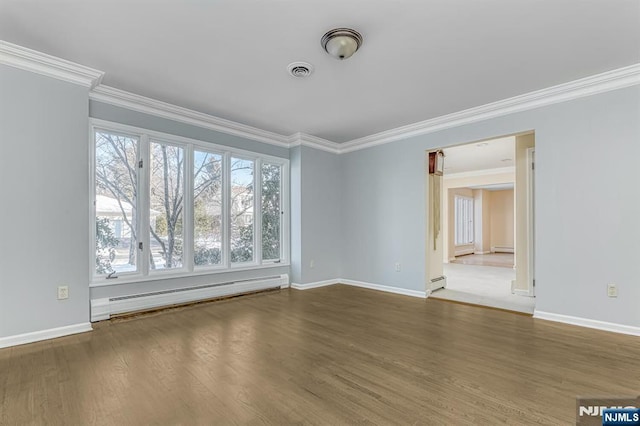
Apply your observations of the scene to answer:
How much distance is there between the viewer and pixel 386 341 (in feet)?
9.11

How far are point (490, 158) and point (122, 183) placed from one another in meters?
7.46

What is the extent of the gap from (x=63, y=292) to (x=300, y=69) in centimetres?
313

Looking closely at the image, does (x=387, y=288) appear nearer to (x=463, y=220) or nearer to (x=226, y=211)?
(x=226, y=211)

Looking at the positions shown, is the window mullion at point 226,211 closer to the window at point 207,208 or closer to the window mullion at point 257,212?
the window at point 207,208

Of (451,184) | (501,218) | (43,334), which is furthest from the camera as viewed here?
(501,218)

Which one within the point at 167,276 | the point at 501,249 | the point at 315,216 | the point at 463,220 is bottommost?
the point at 501,249

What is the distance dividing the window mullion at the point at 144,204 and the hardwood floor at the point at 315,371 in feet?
2.37

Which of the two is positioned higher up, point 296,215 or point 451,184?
point 451,184

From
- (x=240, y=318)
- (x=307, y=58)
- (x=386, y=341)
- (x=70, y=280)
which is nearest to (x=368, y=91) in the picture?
(x=307, y=58)

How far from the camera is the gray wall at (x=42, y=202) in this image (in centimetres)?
263

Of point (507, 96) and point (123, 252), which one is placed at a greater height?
point (507, 96)

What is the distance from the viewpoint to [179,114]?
4.02 metres

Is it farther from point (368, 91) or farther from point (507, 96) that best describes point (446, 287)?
point (368, 91)

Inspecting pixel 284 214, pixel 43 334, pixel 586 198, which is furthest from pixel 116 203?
pixel 586 198
